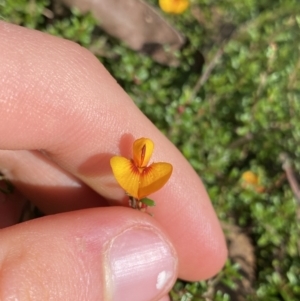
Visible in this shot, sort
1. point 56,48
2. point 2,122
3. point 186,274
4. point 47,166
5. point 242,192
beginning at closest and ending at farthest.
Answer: point 2,122, point 56,48, point 47,166, point 186,274, point 242,192

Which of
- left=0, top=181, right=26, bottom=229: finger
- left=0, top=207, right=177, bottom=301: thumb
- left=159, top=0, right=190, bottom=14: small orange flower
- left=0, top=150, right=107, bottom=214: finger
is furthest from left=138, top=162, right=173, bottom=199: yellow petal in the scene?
left=159, top=0, right=190, bottom=14: small orange flower

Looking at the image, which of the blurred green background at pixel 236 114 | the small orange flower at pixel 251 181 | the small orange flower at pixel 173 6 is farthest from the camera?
the small orange flower at pixel 173 6

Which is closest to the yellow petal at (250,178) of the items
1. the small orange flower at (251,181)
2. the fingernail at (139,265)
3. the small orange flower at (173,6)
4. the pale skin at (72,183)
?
the small orange flower at (251,181)

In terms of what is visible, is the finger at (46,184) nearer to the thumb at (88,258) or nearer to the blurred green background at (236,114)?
the thumb at (88,258)

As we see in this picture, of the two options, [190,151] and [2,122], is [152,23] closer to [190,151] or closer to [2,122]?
[190,151]

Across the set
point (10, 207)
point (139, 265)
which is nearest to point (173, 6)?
point (10, 207)

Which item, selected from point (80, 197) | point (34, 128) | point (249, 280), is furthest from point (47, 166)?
point (249, 280)
